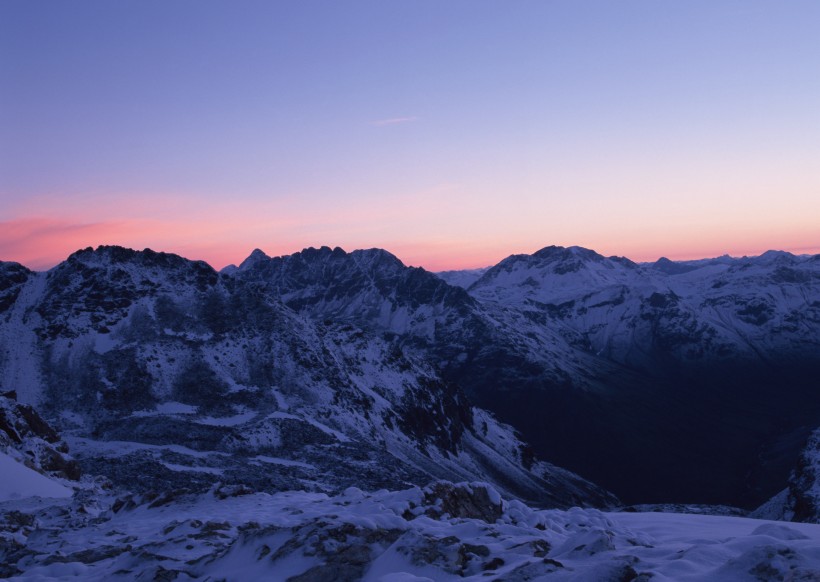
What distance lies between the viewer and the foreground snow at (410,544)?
474 inches

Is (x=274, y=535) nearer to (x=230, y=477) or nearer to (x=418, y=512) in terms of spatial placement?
(x=418, y=512)

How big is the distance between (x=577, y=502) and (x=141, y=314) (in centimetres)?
11033

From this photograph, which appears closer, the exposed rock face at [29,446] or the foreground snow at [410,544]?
the foreground snow at [410,544]

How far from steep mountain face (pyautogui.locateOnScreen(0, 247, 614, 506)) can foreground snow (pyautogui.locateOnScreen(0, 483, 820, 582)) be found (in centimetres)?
4695

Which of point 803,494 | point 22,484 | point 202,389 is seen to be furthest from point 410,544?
point 803,494

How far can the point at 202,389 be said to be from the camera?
351 feet

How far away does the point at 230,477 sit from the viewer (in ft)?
237

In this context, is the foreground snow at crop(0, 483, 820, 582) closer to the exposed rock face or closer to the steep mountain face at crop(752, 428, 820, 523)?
the exposed rock face

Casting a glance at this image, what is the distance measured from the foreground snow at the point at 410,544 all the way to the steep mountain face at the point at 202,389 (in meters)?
47.0

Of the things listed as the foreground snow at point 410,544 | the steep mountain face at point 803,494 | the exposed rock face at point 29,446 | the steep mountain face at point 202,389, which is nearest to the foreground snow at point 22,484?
the exposed rock face at point 29,446

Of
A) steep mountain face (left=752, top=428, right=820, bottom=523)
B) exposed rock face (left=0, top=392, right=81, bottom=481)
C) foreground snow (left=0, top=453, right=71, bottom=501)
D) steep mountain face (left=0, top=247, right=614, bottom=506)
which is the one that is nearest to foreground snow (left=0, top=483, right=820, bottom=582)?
foreground snow (left=0, top=453, right=71, bottom=501)

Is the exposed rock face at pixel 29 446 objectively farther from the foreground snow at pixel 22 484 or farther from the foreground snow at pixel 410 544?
the foreground snow at pixel 410 544

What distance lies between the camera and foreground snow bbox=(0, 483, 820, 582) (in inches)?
474

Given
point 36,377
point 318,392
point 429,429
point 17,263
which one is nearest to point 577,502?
point 429,429
